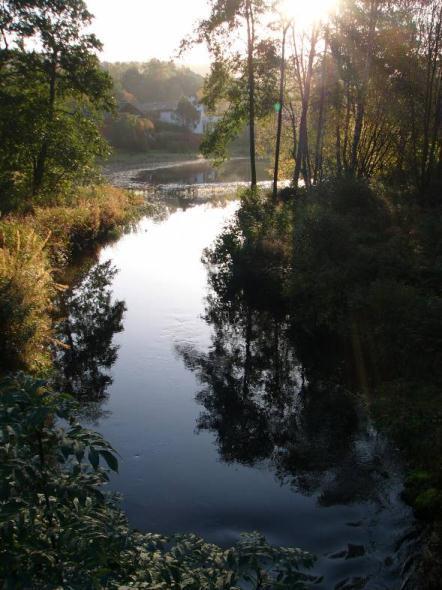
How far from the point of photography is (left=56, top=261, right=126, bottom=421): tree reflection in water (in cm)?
1198

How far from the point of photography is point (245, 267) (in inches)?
823

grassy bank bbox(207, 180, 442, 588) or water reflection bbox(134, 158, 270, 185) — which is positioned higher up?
water reflection bbox(134, 158, 270, 185)

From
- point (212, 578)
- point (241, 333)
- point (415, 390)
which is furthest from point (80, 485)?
point (241, 333)

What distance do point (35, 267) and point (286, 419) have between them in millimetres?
7649

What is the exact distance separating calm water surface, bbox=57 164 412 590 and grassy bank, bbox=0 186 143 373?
1.32m

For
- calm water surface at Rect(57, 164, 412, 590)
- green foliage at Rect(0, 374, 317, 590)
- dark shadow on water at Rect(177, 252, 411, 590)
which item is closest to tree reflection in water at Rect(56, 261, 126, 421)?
calm water surface at Rect(57, 164, 412, 590)

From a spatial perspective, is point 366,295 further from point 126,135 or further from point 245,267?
point 126,135

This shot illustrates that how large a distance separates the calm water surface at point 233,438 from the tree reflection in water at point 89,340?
0.06 meters

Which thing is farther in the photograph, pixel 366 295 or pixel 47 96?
pixel 47 96

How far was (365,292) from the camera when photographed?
1354 cm

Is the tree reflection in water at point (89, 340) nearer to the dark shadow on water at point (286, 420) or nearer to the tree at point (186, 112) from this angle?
the dark shadow on water at point (286, 420)

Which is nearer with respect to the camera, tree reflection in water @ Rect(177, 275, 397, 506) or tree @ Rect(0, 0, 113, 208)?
tree reflection in water @ Rect(177, 275, 397, 506)

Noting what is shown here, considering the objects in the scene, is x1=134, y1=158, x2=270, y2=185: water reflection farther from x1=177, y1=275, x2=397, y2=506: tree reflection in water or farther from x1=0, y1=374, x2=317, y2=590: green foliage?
x1=0, y1=374, x2=317, y2=590: green foliage

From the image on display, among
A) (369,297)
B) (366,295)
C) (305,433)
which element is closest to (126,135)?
(366,295)
